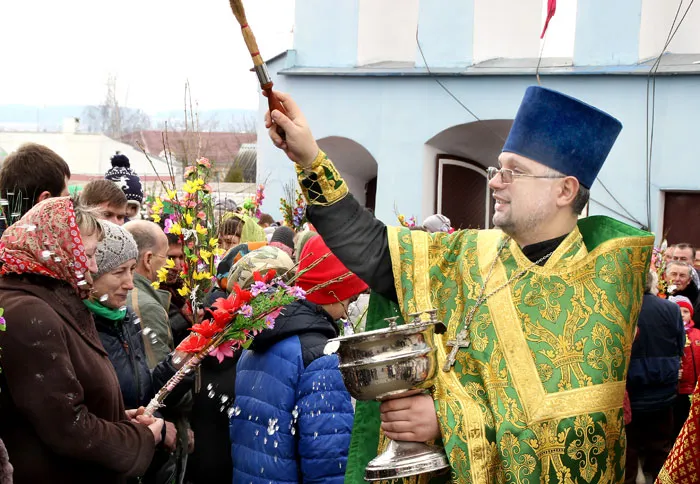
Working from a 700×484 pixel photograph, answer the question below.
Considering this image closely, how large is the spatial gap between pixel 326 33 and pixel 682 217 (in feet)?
17.9

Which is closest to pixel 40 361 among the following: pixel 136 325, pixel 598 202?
pixel 136 325

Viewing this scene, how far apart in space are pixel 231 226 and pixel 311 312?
3.62m

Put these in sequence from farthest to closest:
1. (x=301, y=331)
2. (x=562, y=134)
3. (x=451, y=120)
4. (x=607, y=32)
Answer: (x=451, y=120), (x=607, y=32), (x=301, y=331), (x=562, y=134)

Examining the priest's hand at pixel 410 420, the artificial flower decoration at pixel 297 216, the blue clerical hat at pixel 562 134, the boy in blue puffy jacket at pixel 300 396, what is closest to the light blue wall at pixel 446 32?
the artificial flower decoration at pixel 297 216

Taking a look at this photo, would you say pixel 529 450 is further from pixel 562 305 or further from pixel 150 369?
pixel 150 369

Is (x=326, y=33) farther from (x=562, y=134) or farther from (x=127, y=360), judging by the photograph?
(x=562, y=134)

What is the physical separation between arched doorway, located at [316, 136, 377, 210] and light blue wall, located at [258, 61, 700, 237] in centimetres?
38

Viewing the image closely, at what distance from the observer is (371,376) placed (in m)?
2.80

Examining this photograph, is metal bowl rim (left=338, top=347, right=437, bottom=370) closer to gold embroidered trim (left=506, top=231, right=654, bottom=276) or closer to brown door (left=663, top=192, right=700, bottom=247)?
gold embroidered trim (left=506, top=231, right=654, bottom=276)

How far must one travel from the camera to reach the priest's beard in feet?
10.7

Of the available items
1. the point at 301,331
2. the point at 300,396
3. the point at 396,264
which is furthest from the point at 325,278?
the point at 396,264

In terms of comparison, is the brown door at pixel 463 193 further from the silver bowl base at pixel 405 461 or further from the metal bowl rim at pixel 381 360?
the metal bowl rim at pixel 381 360

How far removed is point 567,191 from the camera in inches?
131

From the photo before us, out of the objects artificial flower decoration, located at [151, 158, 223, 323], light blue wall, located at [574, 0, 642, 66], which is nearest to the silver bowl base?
artificial flower decoration, located at [151, 158, 223, 323]
